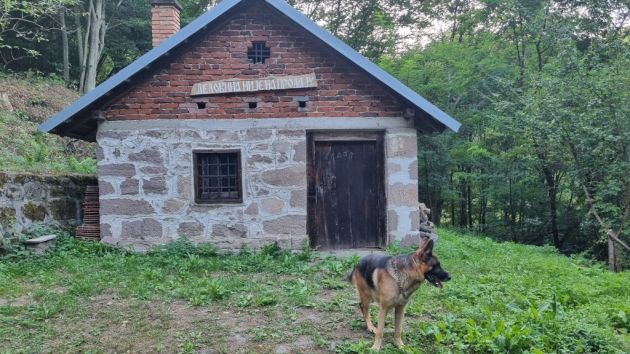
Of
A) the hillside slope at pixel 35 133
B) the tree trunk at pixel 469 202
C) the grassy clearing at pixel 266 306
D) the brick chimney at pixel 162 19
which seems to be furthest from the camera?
the tree trunk at pixel 469 202

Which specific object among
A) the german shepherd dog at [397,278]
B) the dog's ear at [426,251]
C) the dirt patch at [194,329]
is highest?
the dog's ear at [426,251]

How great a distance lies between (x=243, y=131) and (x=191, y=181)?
1305mm

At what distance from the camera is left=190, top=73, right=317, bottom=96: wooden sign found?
8.19m

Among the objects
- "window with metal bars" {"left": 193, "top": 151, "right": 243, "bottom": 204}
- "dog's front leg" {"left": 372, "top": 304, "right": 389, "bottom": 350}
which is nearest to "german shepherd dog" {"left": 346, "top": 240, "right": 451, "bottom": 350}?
"dog's front leg" {"left": 372, "top": 304, "right": 389, "bottom": 350}

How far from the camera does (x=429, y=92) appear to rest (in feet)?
50.8

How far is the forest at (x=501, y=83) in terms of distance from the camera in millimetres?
11266

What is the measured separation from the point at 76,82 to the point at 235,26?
15.6 metres

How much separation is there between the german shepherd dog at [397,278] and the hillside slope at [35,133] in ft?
23.5

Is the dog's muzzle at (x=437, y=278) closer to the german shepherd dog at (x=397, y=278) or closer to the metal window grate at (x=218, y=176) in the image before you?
the german shepherd dog at (x=397, y=278)

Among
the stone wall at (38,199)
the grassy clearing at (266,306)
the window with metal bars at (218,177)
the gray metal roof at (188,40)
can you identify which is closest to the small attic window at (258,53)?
the gray metal roof at (188,40)

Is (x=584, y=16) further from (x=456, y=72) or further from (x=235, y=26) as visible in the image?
(x=235, y=26)

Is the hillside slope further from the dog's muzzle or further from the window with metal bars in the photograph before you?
the dog's muzzle

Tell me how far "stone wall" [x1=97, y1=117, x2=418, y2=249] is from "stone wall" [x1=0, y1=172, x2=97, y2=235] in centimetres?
103

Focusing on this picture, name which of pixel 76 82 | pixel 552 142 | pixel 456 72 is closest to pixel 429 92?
pixel 456 72
